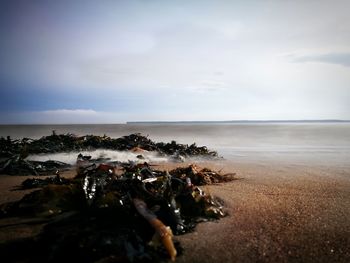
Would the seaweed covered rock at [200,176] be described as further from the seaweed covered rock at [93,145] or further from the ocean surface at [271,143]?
the seaweed covered rock at [93,145]

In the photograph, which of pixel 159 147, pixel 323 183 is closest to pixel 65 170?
pixel 159 147

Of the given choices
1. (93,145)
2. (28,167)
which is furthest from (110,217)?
(93,145)

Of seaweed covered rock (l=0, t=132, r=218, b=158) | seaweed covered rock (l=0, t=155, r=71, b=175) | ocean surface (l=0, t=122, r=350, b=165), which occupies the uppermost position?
seaweed covered rock (l=0, t=132, r=218, b=158)

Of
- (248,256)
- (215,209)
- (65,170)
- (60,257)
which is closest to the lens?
(60,257)

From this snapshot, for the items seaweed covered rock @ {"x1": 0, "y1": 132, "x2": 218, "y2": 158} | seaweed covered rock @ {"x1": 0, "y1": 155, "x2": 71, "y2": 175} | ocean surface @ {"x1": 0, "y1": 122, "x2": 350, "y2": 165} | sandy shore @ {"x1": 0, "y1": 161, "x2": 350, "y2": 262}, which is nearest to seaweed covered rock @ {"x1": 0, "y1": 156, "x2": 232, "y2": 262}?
sandy shore @ {"x1": 0, "y1": 161, "x2": 350, "y2": 262}

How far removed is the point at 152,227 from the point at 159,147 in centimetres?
770

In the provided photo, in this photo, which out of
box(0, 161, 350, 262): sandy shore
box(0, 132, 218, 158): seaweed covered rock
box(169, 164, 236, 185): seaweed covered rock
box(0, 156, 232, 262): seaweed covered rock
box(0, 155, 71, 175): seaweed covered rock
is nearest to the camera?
box(0, 156, 232, 262): seaweed covered rock

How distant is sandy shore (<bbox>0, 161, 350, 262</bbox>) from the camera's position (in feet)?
8.24

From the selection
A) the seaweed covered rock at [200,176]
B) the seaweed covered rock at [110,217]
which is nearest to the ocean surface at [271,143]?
the seaweed covered rock at [200,176]

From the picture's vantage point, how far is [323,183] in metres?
5.39

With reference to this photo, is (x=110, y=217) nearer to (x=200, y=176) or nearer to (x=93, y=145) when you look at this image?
(x=200, y=176)

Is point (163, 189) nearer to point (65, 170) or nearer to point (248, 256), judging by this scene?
point (248, 256)

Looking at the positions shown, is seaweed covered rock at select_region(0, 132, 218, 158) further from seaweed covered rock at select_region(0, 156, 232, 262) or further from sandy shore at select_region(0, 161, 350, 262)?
seaweed covered rock at select_region(0, 156, 232, 262)

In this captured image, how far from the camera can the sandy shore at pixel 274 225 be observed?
2512 mm
